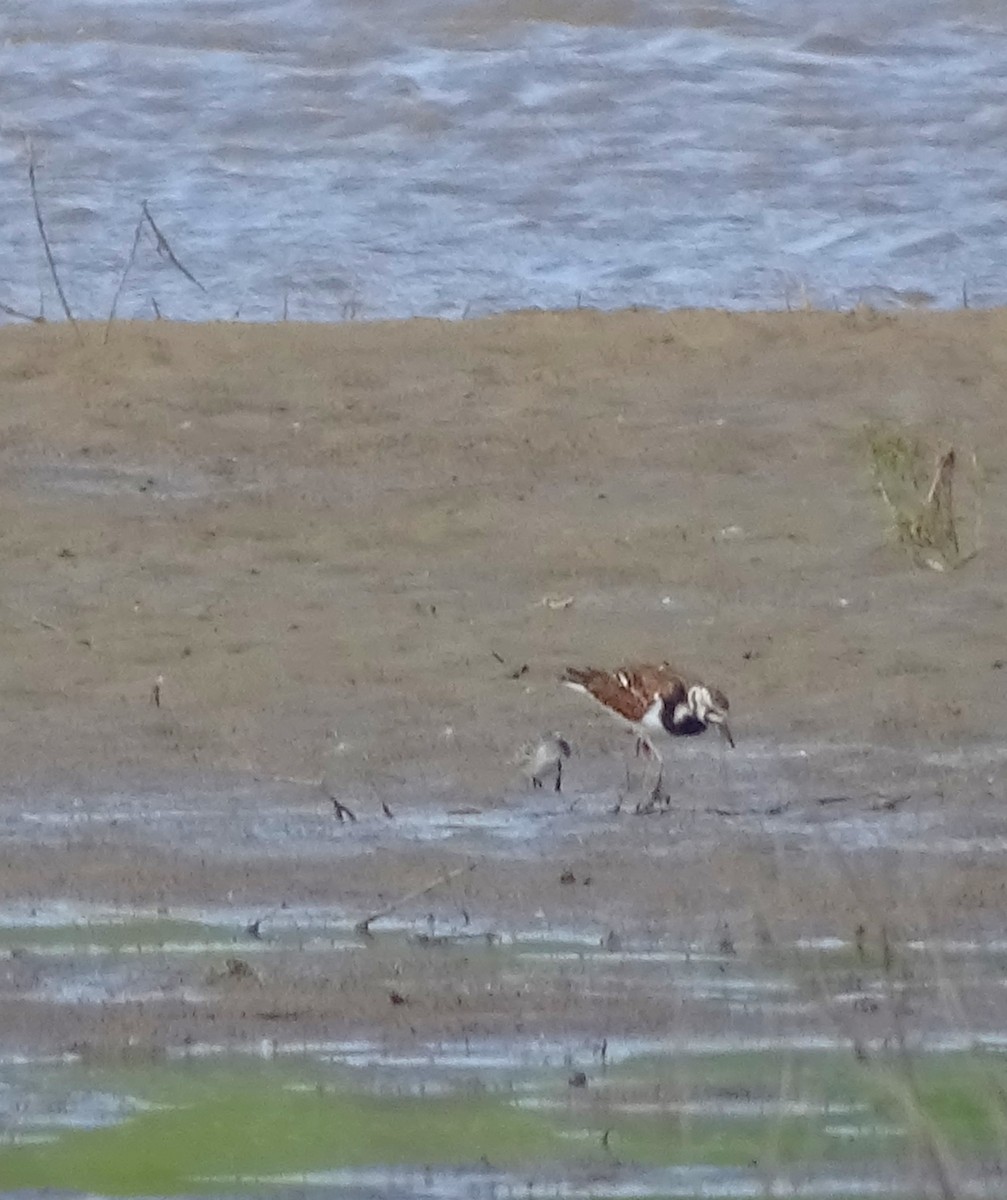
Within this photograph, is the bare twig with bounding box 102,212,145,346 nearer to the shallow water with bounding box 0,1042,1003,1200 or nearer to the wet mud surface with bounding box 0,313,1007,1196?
the wet mud surface with bounding box 0,313,1007,1196

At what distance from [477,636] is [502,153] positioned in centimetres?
811

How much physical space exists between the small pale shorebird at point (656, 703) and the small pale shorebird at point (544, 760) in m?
0.13

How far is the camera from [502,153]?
14586 millimetres

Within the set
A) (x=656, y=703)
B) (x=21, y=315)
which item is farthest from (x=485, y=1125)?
(x=21, y=315)

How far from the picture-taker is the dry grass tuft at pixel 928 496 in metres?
7.35

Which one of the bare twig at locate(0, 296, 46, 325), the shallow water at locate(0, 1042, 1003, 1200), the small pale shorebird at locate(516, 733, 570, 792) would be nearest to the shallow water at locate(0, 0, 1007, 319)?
the bare twig at locate(0, 296, 46, 325)

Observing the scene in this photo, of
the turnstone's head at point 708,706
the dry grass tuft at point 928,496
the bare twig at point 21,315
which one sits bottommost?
the bare twig at point 21,315

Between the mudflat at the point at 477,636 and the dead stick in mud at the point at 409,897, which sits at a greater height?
the dead stick in mud at the point at 409,897

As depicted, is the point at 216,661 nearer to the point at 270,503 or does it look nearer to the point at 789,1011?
the point at 270,503

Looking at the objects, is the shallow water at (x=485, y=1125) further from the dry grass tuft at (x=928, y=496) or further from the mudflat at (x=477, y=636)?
the dry grass tuft at (x=928, y=496)

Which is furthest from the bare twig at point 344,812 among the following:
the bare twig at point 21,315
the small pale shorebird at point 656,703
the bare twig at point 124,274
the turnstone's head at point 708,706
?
the bare twig at point 21,315

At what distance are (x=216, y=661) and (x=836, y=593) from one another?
159 centimetres

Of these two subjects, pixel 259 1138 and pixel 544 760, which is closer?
pixel 259 1138

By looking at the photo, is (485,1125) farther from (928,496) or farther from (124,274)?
(124,274)
